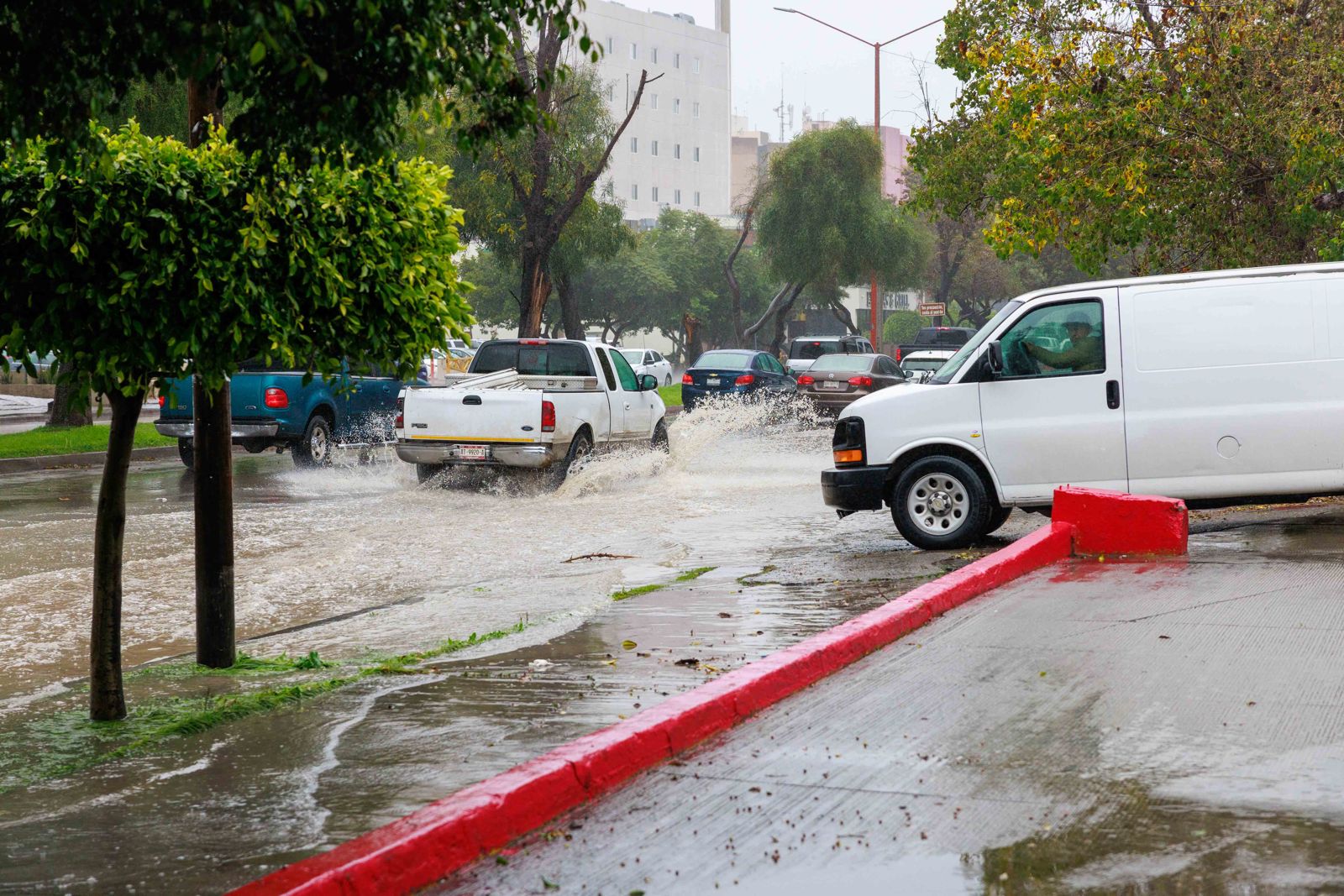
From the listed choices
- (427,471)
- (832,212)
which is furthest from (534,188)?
(832,212)

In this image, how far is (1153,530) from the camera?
11039 millimetres

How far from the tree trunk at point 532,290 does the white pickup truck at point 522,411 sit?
39.0ft

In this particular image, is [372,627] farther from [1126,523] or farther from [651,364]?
[651,364]

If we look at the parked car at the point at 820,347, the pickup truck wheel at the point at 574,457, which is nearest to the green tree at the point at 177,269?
the pickup truck wheel at the point at 574,457

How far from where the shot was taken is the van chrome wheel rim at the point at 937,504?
40.2 ft

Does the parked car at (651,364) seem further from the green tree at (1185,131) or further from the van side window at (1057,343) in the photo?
the van side window at (1057,343)

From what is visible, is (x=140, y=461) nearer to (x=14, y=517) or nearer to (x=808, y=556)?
(x=14, y=517)

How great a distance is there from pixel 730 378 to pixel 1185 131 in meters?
14.6

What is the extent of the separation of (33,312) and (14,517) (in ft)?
33.9

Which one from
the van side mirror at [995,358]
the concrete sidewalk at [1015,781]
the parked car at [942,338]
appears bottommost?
the concrete sidewalk at [1015,781]

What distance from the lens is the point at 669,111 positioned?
12162 cm

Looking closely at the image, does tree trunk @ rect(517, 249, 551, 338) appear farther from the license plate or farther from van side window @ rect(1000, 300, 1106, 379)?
van side window @ rect(1000, 300, 1106, 379)

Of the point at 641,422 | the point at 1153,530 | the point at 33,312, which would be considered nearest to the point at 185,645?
the point at 33,312

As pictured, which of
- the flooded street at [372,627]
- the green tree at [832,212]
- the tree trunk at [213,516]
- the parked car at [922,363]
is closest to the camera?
the flooded street at [372,627]
